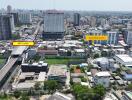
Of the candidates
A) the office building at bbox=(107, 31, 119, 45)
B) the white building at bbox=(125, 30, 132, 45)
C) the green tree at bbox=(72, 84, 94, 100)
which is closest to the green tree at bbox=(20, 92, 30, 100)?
the green tree at bbox=(72, 84, 94, 100)

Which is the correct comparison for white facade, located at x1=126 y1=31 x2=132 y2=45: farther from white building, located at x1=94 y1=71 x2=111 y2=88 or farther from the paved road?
the paved road

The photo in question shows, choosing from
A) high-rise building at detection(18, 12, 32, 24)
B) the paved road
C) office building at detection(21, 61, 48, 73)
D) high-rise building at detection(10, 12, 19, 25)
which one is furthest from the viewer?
high-rise building at detection(18, 12, 32, 24)

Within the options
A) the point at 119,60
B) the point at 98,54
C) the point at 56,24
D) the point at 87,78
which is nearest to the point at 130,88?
the point at 87,78

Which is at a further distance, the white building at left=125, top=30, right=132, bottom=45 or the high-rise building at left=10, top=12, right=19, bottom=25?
the high-rise building at left=10, top=12, right=19, bottom=25

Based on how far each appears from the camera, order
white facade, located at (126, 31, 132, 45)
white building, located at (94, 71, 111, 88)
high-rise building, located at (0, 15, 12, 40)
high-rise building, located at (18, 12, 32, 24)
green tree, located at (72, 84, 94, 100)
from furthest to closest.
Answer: high-rise building, located at (18, 12, 32, 24), high-rise building, located at (0, 15, 12, 40), white facade, located at (126, 31, 132, 45), white building, located at (94, 71, 111, 88), green tree, located at (72, 84, 94, 100)

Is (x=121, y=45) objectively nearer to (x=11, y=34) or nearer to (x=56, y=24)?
(x=56, y=24)

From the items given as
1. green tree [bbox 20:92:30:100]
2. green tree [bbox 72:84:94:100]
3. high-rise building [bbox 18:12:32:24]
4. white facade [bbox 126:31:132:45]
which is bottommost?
green tree [bbox 20:92:30:100]
